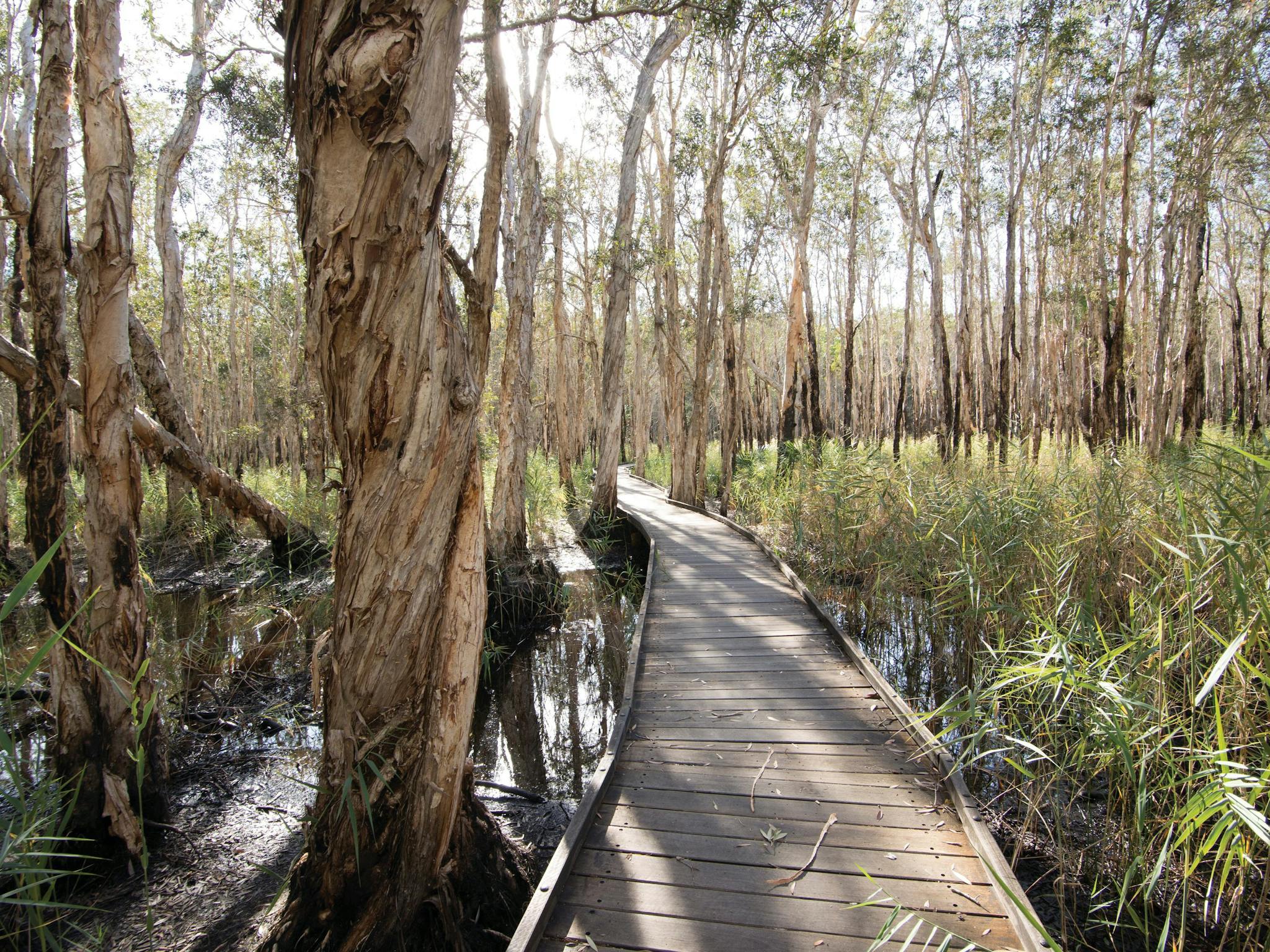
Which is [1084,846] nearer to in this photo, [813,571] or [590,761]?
[590,761]

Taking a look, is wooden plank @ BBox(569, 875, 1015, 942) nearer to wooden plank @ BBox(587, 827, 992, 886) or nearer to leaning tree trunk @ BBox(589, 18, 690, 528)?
wooden plank @ BBox(587, 827, 992, 886)

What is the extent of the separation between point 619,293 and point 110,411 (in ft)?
29.2

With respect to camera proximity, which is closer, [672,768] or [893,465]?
[672,768]

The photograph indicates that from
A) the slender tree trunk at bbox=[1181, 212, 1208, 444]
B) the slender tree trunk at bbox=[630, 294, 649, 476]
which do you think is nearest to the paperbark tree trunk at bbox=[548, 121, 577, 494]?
the slender tree trunk at bbox=[630, 294, 649, 476]

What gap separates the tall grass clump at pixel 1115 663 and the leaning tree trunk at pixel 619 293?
5.07 metres

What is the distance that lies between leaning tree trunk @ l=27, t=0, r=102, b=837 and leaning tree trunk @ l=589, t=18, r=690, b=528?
806 cm

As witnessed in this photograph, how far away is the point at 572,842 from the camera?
8.60 ft

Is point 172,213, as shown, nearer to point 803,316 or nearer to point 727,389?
point 727,389

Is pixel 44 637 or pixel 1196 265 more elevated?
pixel 1196 265

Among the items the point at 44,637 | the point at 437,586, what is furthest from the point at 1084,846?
the point at 44,637

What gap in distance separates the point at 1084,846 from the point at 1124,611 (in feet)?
6.71

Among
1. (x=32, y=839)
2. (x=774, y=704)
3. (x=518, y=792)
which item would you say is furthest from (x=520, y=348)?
(x=32, y=839)

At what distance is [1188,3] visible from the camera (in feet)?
31.5

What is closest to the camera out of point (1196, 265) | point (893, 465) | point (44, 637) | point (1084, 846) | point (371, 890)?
point (371, 890)
